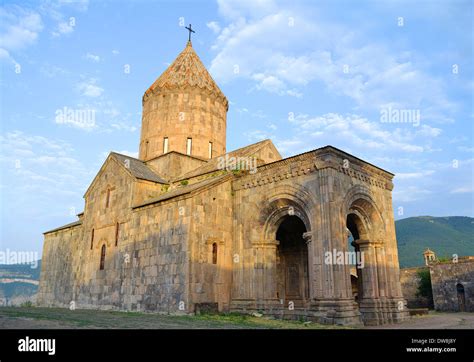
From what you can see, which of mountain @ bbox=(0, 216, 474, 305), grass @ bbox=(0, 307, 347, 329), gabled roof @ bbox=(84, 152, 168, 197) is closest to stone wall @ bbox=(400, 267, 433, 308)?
grass @ bbox=(0, 307, 347, 329)

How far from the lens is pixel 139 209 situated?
54.3 feet

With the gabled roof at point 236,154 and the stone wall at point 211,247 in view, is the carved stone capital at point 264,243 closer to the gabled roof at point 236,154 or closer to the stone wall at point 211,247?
the stone wall at point 211,247

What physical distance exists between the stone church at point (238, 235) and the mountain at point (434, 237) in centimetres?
5825

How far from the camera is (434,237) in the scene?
282 ft

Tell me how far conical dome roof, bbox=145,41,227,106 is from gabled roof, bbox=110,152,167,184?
510cm

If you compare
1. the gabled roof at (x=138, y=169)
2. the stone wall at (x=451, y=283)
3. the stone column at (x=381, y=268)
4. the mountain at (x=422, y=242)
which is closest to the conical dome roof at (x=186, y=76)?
the gabled roof at (x=138, y=169)

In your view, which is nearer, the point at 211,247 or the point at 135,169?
the point at 211,247

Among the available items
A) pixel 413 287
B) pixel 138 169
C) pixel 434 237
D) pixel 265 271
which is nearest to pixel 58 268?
pixel 138 169

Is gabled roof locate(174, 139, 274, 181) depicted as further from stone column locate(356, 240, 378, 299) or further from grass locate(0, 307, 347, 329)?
grass locate(0, 307, 347, 329)

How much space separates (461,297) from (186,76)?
22932mm

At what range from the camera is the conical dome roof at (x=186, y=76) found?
2150cm

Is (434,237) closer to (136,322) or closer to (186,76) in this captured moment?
(186,76)
